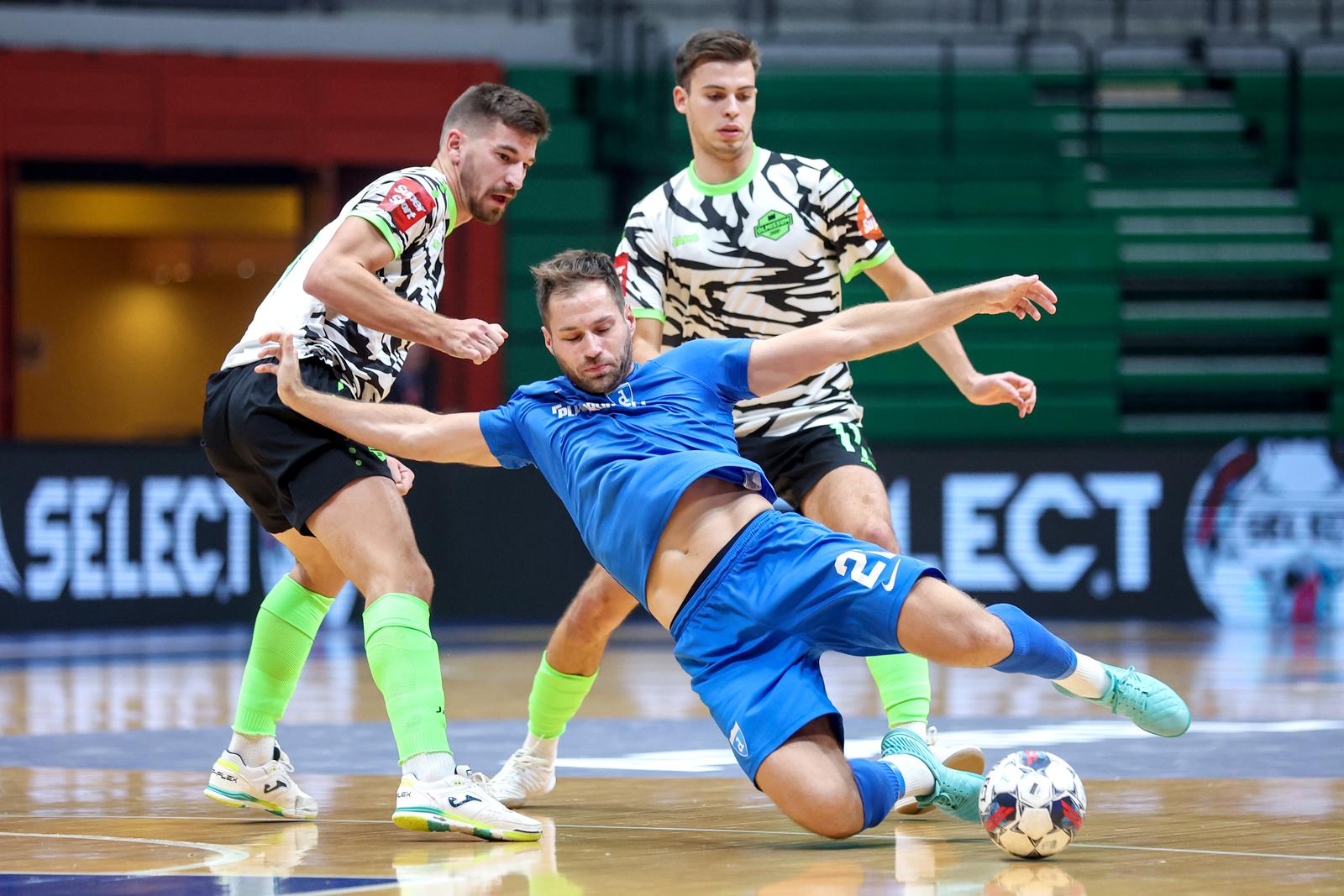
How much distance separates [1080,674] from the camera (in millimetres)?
4500

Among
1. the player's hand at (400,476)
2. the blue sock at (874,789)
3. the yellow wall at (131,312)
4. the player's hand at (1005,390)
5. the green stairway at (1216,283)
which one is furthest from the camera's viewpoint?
the yellow wall at (131,312)

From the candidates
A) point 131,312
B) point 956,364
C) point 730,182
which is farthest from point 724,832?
point 131,312

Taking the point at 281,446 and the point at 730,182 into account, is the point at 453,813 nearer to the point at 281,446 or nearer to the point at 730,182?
the point at 281,446

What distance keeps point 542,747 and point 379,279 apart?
1457mm

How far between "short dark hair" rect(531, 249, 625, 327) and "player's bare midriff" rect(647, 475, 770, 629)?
1.72 feet

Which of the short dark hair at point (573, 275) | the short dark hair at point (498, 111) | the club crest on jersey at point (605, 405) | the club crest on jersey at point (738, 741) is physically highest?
the short dark hair at point (498, 111)

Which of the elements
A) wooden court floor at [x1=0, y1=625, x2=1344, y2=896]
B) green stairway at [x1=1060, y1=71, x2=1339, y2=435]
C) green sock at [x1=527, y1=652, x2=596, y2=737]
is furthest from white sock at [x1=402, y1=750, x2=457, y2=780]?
green stairway at [x1=1060, y1=71, x2=1339, y2=435]

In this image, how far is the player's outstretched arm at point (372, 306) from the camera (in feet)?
14.9

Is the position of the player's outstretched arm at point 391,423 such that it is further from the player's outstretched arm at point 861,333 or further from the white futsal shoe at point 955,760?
the white futsal shoe at point 955,760

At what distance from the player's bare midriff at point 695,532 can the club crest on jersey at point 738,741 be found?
0.32m

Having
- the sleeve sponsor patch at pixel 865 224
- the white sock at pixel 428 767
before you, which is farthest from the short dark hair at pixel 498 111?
the white sock at pixel 428 767

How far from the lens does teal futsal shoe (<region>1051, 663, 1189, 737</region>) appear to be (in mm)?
4551

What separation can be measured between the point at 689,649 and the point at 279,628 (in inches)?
52.6

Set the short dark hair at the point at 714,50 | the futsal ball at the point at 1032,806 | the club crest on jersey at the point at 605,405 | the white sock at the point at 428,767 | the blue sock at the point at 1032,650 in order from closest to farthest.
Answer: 1. the futsal ball at the point at 1032,806
2. the blue sock at the point at 1032,650
3. the white sock at the point at 428,767
4. the club crest on jersey at the point at 605,405
5. the short dark hair at the point at 714,50
